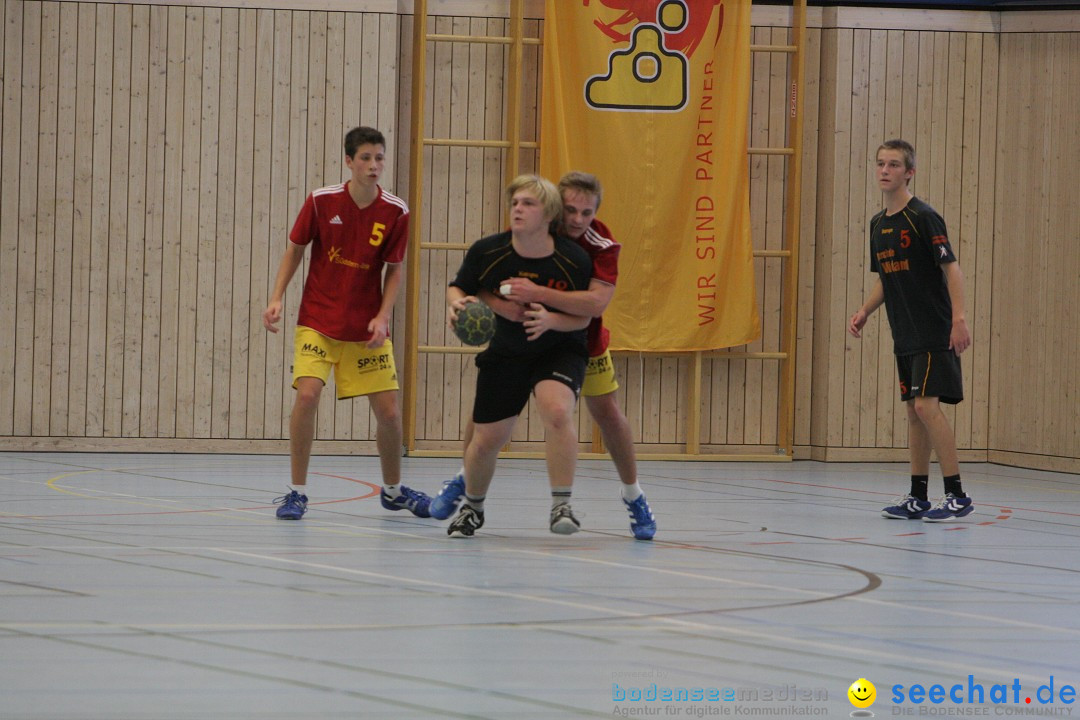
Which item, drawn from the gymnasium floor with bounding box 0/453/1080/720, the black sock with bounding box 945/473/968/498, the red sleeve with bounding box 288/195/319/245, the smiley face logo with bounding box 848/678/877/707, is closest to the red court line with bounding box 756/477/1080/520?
the gymnasium floor with bounding box 0/453/1080/720

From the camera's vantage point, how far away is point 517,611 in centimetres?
381

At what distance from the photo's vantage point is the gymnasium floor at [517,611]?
285 cm

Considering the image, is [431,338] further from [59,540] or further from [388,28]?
[59,540]

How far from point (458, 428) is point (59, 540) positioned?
534cm

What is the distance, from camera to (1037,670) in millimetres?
3209

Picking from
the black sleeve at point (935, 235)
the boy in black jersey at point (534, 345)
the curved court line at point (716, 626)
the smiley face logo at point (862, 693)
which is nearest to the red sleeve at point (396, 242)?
the boy in black jersey at point (534, 345)

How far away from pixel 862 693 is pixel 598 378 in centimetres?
273

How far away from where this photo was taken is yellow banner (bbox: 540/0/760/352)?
1025cm

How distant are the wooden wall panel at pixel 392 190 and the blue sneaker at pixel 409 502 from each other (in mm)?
3876

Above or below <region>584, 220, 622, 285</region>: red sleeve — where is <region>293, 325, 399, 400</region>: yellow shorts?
below

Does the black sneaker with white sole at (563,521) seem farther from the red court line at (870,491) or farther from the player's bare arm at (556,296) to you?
the red court line at (870,491)

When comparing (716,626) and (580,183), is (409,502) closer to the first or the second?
(580,183)

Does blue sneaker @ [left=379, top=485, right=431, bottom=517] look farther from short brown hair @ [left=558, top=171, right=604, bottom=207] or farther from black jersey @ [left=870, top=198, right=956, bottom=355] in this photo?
black jersey @ [left=870, top=198, right=956, bottom=355]

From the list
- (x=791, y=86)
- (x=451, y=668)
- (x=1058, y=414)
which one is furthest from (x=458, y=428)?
(x=451, y=668)
